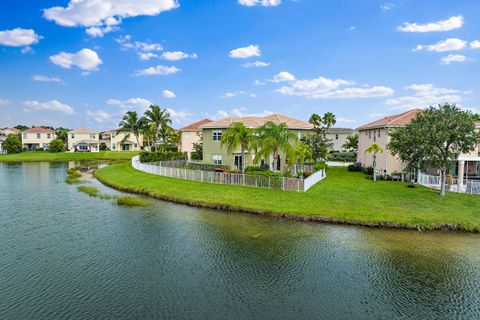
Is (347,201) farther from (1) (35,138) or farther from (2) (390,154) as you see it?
(1) (35,138)

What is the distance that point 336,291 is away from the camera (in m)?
12.2

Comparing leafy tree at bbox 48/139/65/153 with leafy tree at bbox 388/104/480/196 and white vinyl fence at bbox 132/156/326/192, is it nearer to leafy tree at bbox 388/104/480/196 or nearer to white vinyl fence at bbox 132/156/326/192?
white vinyl fence at bbox 132/156/326/192

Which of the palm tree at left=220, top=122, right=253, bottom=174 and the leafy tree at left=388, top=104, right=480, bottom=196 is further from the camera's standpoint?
the palm tree at left=220, top=122, right=253, bottom=174

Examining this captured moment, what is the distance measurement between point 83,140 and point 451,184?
98.7 metres

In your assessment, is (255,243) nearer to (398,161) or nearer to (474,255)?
(474,255)

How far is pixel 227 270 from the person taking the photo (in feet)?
45.6

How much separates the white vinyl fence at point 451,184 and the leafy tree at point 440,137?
341 centimetres

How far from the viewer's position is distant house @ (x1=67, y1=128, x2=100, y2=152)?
327ft

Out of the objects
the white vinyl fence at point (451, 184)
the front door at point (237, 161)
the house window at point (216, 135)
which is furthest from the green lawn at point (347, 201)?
the house window at point (216, 135)

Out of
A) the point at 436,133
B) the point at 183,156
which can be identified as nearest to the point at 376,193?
the point at 436,133

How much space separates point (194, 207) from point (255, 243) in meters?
9.75

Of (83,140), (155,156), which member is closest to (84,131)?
(83,140)

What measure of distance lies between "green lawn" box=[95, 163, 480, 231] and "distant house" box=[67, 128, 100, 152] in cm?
7434

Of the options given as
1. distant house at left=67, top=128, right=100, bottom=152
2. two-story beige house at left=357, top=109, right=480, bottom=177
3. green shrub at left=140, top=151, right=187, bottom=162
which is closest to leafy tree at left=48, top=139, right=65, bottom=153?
distant house at left=67, top=128, right=100, bottom=152
